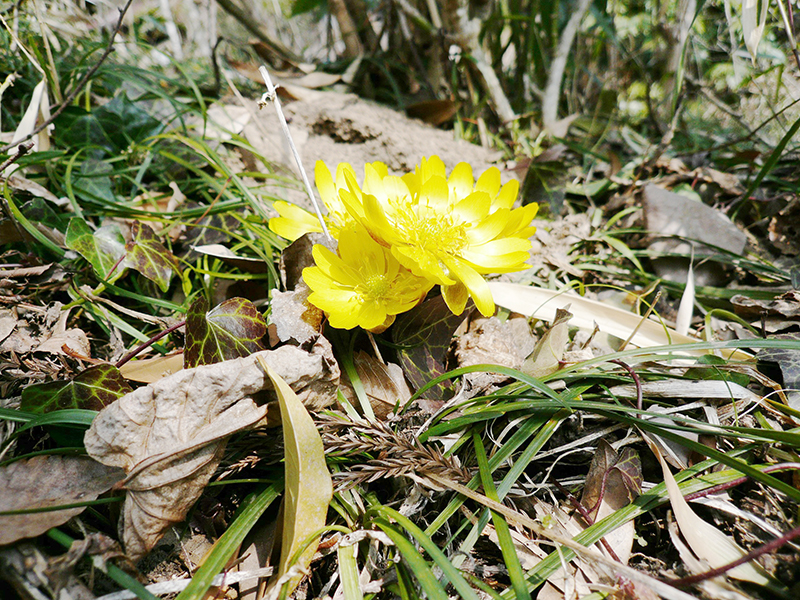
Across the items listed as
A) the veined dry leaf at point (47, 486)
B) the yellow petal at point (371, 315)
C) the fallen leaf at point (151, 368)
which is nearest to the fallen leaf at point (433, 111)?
the yellow petal at point (371, 315)

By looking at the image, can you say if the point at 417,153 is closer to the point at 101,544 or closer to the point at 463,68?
the point at 463,68

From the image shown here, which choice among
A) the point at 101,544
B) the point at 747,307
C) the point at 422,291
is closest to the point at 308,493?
the point at 101,544

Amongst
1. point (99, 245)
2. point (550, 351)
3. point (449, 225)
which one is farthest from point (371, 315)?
point (99, 245)

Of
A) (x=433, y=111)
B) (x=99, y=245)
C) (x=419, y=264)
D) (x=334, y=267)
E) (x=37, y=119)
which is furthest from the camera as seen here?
(x=433, y=111)

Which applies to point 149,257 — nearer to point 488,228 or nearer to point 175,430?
point 175,430

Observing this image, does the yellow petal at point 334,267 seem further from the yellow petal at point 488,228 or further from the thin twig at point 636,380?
the thin twig at point 636,380

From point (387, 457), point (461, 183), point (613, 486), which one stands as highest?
point (461, 183)

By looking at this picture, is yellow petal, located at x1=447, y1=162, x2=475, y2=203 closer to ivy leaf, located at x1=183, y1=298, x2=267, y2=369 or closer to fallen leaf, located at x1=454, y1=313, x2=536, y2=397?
fallen leaf, located at x1=454, y1=313, x2=536, y2=397
